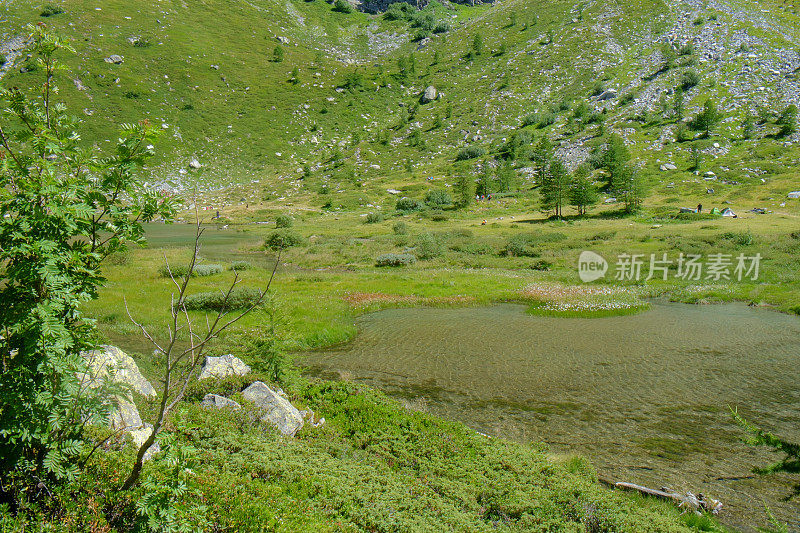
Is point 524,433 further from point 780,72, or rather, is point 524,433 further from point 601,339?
point 780,72

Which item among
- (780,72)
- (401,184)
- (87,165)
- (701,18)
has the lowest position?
(401,184)

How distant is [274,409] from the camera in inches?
453

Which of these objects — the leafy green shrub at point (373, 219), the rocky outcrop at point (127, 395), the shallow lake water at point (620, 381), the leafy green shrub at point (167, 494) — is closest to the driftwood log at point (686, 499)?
the shallow lake water at point (620, 381)

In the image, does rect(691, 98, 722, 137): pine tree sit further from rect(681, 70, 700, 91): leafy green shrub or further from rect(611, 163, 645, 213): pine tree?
rect(611, 163, 645, 213): pine tree

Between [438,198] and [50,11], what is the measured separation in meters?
138

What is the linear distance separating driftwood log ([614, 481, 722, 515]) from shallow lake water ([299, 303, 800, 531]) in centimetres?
27

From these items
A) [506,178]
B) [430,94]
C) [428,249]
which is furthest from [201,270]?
[430,94]

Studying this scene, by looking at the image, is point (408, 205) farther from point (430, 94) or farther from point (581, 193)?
point (430, 94)

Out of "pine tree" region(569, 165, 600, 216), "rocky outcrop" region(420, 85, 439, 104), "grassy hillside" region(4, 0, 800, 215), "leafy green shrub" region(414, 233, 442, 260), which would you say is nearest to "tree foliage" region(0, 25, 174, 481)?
"leafy green shrub" region(414, 233, 442, 260)

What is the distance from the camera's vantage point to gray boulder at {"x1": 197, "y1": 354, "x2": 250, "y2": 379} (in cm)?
1450

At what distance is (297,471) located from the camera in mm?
8500

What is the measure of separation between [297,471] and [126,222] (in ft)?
19.5

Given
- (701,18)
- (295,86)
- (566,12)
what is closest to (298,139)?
(295,86)

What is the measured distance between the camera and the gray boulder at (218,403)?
11.2 metres
